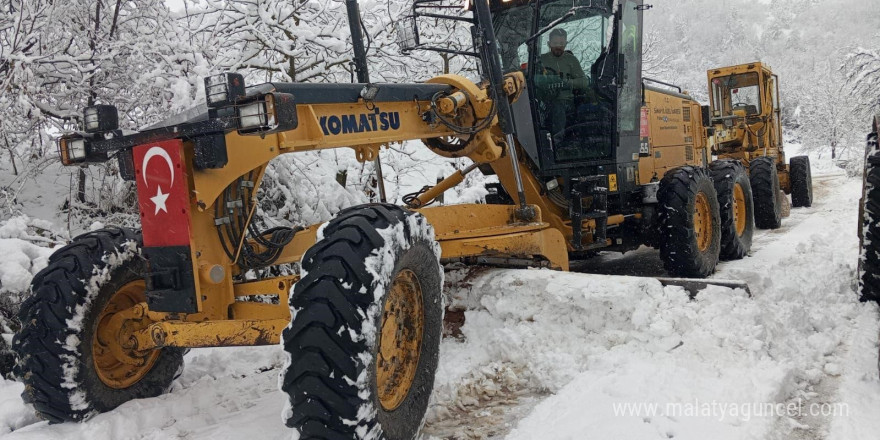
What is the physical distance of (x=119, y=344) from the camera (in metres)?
3.45

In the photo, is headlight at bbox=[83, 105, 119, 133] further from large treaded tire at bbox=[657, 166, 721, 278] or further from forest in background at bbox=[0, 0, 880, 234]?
large treaded tire at bbox=[657, 166, 721, 278]

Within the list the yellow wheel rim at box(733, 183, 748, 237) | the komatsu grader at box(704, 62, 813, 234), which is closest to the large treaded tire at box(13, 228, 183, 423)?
the yellow wheel rim at box(733, 183, 748, 237)

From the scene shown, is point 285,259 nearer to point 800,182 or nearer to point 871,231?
point 871,231

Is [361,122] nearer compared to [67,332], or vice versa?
[67,332]

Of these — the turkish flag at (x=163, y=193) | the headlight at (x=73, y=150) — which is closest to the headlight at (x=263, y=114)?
the turkish flag at (x=163, y=193)

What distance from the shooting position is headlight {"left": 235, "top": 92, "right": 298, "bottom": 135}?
279 cm

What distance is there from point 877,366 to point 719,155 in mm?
10196

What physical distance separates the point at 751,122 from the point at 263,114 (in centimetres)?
1257

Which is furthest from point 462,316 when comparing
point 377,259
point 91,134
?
point 91,134

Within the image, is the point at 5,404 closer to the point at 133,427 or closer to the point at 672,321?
the point at 133,427

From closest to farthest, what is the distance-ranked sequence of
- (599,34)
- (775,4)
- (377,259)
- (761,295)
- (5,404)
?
(377,259) < (5,404) < (761,295) < (599,34) < (775,4)

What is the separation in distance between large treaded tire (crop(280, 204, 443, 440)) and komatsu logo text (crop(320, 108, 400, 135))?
90 centimetres

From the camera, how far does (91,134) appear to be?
3.23m

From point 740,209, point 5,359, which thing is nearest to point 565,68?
point 740,209
